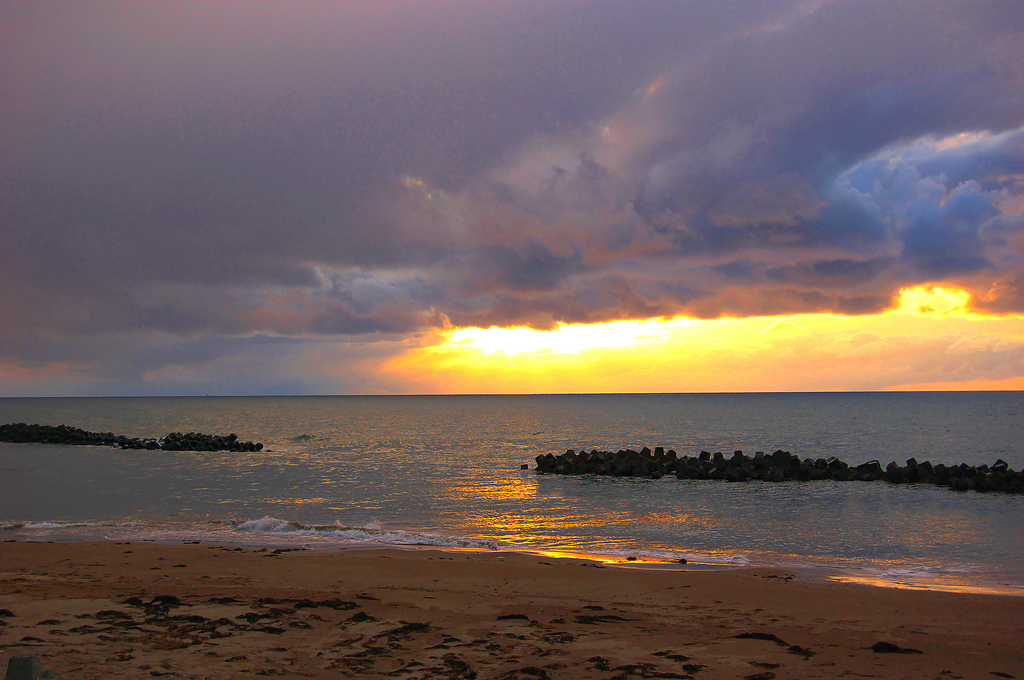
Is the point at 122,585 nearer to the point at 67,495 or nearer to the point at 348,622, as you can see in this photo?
the point at 348,622

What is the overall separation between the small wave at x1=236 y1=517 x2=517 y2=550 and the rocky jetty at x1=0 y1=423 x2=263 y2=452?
33.7 metres

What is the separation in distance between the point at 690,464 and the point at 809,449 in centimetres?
2156

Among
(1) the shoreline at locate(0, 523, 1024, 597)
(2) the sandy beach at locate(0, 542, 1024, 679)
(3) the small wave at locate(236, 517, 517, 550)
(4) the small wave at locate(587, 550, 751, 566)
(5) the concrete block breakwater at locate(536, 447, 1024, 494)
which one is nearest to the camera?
(2) the sandy beach at locate(0, 542, 1024, 679)

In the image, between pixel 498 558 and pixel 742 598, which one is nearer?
pixel 742 598

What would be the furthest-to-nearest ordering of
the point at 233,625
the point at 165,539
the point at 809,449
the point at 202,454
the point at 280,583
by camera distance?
the point at 809,449, the point at 202,454, the point at 165,539, the point at 280,583, the point at 233,625

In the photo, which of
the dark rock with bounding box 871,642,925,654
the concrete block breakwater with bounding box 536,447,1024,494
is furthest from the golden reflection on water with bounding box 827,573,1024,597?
the concrete block breakwater with bounding box 536,447,1024,494

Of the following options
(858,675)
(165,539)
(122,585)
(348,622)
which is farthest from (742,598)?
(165,539)

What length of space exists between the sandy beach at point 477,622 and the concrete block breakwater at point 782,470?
19.0 m

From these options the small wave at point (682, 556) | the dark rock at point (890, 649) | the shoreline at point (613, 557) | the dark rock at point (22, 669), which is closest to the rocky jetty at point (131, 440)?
the shoreline at point (613, 557)

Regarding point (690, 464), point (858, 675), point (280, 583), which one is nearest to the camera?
point (858, 675)

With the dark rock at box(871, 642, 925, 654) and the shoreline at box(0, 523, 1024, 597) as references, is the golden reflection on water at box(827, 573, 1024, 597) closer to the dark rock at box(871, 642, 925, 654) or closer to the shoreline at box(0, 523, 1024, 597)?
the shoreline at box(0, 523, 1024, 597)

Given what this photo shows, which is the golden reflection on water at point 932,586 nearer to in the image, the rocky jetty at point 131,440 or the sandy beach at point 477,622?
the sandy beach at point 477,622

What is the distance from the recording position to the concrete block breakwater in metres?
27.4

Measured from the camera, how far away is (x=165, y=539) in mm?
16375
